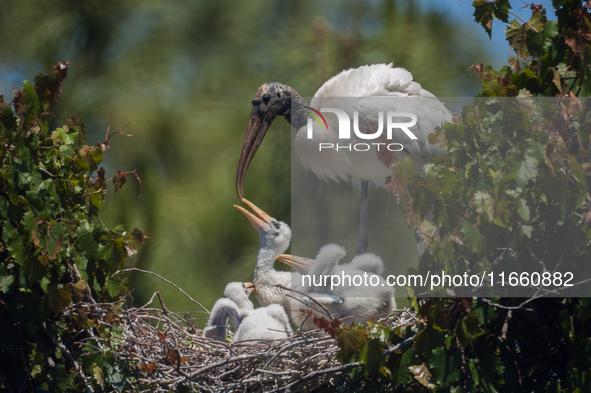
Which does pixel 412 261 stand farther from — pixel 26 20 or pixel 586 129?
pixel 26 20

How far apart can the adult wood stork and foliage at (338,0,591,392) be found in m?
1.21

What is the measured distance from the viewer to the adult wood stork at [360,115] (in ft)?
9.18

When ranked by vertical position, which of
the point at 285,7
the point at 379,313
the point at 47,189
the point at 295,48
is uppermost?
the point at 285,7

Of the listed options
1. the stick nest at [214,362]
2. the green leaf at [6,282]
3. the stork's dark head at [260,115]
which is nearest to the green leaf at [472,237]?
the stick nest at [214,362]

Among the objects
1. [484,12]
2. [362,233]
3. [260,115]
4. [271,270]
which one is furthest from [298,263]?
[484,12]

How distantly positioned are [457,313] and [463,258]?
0.12 m

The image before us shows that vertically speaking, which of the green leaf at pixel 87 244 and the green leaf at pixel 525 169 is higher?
the green leaf at pixel 525 169

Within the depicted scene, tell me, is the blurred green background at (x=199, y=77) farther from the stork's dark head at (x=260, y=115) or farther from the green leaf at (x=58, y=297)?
the green leaf at (x=58, y=297)

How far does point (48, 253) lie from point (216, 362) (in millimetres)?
540

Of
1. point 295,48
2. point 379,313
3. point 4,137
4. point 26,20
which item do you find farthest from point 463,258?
point 26,20

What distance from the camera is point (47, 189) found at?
1.38m

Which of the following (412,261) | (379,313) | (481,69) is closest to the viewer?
(481,69)

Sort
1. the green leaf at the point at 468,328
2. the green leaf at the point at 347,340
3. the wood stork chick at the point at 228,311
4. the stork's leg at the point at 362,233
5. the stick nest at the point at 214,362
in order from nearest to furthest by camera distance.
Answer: the green leaf at the point at 468,328
the green leaf at the point at 347,340
the stick nest at the point at 214,362
the wood stork chick at the point at 228,311
the stork's leg at the point at 362,233

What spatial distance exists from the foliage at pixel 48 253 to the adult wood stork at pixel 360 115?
138cm
